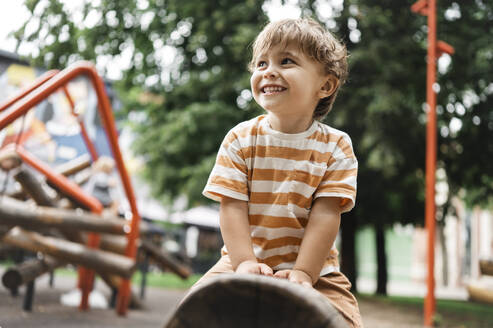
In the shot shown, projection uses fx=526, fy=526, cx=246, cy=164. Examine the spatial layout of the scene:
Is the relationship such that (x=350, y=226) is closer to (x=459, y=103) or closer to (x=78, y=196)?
(x=459, y=103)

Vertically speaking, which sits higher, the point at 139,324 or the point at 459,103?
the point at 459,103

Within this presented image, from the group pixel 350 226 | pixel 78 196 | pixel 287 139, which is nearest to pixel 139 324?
pixel 78 196

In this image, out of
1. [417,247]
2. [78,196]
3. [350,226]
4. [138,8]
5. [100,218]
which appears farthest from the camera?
[417,247]

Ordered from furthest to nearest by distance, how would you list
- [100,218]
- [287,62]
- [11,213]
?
1. [100,218]
2. [11,213]
3. [287,62]

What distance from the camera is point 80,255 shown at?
5.21 m

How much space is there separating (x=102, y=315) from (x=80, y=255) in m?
0.82

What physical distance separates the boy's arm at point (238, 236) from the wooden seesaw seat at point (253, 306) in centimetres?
23

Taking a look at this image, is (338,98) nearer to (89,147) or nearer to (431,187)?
(431,187)

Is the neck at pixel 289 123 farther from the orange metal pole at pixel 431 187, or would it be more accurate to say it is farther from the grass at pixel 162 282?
the grass at pixel 162 282

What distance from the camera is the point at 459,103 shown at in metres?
9.05

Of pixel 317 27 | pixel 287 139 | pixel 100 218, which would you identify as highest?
pixel 317 27

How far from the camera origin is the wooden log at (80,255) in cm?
513

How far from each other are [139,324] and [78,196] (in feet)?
4.85

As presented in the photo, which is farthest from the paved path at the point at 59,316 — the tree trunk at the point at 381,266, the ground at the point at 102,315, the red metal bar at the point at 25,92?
the tree trunk at the point at 381,266
